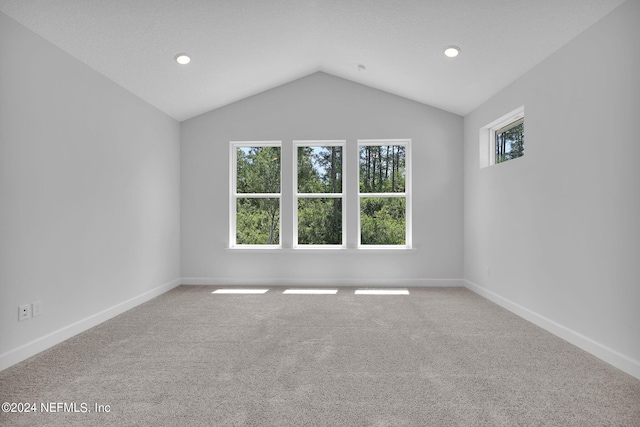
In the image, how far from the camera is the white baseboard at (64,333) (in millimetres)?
2779

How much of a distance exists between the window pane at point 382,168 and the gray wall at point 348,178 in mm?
205

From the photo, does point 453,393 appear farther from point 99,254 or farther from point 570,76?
point 99,254

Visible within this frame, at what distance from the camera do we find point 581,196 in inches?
123

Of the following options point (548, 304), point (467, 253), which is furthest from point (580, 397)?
point (467, 253)

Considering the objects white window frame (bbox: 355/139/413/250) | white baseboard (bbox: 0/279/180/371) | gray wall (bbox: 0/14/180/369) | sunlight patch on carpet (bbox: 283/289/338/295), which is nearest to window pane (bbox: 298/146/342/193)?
white window frame (bbox: 355/139/413/250)

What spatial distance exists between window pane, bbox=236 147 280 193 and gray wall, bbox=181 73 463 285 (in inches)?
7.3

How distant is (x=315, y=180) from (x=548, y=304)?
11.4ft

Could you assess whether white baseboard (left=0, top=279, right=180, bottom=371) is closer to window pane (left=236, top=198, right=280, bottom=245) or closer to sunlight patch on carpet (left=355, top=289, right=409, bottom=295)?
window pane (left=236, top=198, right=280, bottom=245)

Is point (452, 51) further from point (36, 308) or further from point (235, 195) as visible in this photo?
point (36, 308)

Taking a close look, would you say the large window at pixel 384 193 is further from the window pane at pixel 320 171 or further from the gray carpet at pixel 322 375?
the gray carpet at pixel 322 375

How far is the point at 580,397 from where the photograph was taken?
7.34ft

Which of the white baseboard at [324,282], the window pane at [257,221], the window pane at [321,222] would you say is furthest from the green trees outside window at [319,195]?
the white baseboard at [324,282]

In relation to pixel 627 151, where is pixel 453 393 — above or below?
below

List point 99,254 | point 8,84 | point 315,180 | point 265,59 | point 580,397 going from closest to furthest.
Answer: point 580,397, point 8,84, point 99,254, point 265,59, point 315,180
